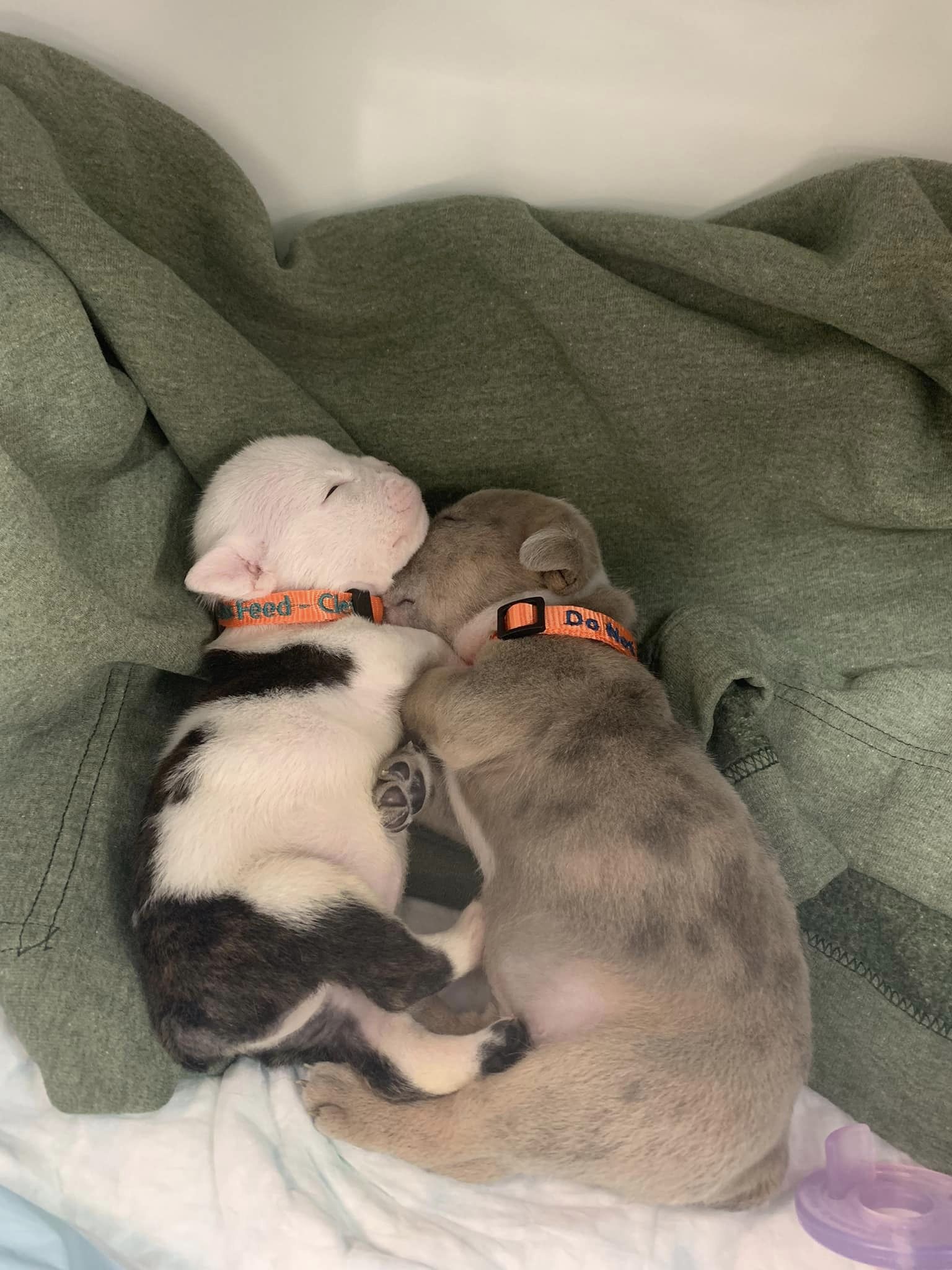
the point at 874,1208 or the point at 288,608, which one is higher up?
the point at 288,608

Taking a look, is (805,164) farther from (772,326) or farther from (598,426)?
(598,426)

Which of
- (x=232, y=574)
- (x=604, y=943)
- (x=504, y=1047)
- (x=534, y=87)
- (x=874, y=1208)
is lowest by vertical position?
(x=874, y=1208)

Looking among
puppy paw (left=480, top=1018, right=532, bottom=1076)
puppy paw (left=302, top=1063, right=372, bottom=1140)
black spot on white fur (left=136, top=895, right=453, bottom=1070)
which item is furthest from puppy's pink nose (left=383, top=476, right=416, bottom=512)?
puppy paw (left=302, top=1063, right=372, bottom=1140)

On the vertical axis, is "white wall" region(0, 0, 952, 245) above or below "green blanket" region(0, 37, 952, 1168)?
above

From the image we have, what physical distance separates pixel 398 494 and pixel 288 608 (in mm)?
399

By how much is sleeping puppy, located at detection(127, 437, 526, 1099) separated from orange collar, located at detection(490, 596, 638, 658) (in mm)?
266

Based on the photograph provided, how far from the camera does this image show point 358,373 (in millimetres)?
2510

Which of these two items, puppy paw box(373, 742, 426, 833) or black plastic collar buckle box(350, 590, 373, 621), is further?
black plastic collar buckle box(350, 590, 373, 621)

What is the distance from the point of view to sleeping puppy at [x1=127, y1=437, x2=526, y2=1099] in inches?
73.8

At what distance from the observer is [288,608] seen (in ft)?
7.46

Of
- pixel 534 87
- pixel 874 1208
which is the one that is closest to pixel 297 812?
pixel 874 1208

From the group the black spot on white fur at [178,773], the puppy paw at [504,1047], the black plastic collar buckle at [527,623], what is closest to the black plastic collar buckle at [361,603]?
the black plastic collar buckle at [527,623]

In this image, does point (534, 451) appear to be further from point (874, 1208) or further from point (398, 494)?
point (874, 1208)

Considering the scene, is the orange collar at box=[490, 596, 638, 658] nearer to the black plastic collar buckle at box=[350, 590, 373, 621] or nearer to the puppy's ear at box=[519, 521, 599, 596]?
the puppy's ear at box=[519, 521, 599, 596]
